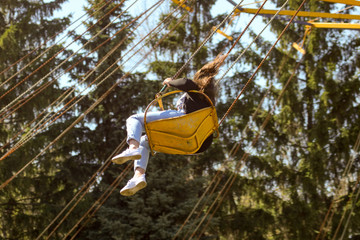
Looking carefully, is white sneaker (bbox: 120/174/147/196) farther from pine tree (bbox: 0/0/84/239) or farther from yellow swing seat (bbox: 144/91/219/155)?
pine tree (bbox: 0/0/84/239)

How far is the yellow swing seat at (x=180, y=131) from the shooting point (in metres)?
4.08

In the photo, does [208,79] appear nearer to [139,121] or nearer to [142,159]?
[139,121]

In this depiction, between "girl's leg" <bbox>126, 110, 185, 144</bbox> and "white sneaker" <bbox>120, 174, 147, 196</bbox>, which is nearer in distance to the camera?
"white sneaker" <bbox>120, 174, 147, 196</bbox>

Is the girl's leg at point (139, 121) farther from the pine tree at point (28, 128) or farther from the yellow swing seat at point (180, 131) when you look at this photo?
the pine tree at point (28, 128)

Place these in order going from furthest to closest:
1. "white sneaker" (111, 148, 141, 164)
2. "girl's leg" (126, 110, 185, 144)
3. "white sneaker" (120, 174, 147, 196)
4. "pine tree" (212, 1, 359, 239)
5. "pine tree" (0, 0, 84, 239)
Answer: "pine tree" (212, 1, 359, 239) < "pine tree" (0, 0, 84, 239) < "girl's leg" (126, 110, 185, 144) < "white sneaker" (120, 174, 147, 196) < "white sneaker" (111, 148, 141, 164)

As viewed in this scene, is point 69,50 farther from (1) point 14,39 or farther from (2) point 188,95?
(2) point 188,95

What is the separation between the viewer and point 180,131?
13.5ft

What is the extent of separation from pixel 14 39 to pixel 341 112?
9.00m

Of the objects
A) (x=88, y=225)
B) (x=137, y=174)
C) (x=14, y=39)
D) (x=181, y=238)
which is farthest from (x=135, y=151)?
(x=14, y=39)

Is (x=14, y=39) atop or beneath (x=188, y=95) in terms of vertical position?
atop

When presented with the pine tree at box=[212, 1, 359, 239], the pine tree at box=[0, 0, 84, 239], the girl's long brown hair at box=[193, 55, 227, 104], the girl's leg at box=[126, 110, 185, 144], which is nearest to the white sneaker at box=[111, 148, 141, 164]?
the girl's leg at box=[126, 110, 185, 144]

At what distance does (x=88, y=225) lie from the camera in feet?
41.0

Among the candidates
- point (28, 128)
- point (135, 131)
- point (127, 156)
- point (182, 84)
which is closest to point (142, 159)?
point (135, 131)

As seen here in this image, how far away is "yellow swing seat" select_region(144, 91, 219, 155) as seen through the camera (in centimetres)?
408
